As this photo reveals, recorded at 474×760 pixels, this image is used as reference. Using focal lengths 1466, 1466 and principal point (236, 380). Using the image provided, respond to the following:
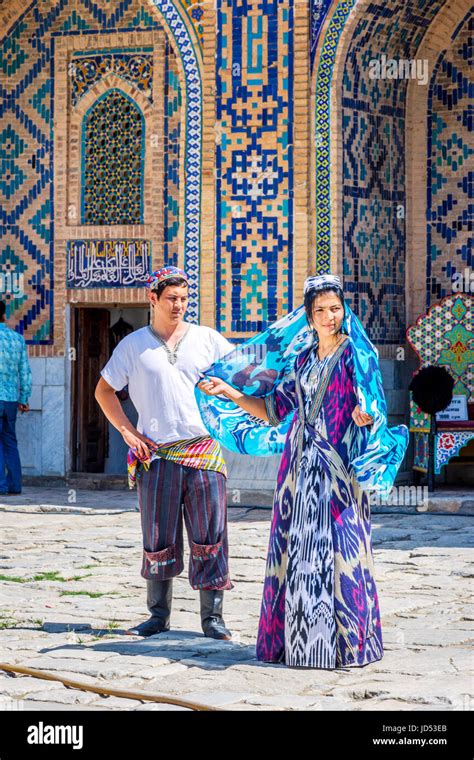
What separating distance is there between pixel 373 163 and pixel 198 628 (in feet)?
23.0

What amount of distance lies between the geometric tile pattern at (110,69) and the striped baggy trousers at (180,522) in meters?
7.56

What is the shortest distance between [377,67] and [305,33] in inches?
36.2

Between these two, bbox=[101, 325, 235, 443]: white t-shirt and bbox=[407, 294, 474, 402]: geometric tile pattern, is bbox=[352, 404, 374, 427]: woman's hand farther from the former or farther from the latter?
bbox=[407, 294, 474, 402]: geometric tile pattern

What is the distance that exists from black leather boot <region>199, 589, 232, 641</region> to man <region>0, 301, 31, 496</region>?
6511 mm

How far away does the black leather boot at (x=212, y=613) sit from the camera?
6.12 m

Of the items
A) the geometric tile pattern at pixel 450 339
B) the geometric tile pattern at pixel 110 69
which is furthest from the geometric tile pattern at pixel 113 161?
the geometric tile pattern at pixel 450 339

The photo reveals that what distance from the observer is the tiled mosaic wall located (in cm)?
1222

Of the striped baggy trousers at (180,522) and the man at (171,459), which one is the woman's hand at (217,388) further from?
the striped baggy trousers at (180,522)

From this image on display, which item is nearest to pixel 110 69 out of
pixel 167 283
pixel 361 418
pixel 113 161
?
pixel 113 161

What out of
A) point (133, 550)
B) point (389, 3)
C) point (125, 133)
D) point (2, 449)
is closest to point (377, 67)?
point (389, 3)

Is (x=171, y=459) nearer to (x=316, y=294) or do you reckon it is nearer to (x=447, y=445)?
(x=316, y=294)

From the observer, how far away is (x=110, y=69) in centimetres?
1336

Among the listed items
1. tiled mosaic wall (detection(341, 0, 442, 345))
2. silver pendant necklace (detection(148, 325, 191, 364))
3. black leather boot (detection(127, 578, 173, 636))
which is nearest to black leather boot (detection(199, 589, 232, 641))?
black leather boot (detection(127, 578, 173, 636))

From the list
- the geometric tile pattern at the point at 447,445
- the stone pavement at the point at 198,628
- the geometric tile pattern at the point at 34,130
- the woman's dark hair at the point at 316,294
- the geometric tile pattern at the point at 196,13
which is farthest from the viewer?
the geometric tile pattern at the point at 34,130
